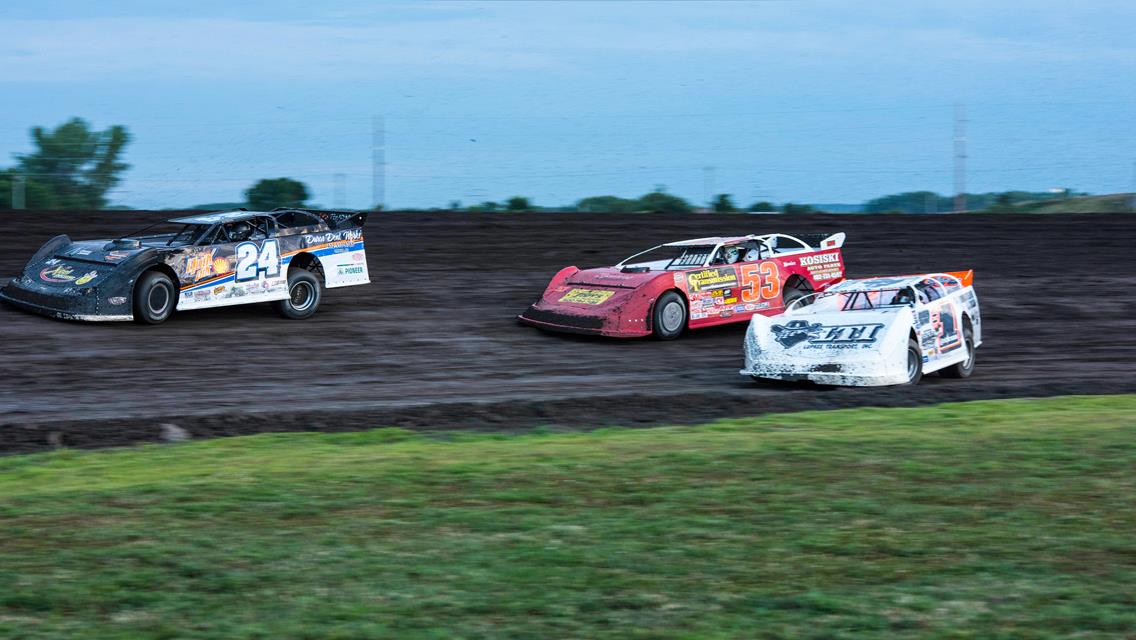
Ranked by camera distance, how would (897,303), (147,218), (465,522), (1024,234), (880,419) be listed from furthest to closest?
(1024,234), (147,218), (897,303), (880,419), (465,522)

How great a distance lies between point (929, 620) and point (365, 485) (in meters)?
3.26

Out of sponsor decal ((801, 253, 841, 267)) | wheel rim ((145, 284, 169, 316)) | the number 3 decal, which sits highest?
sponsor decal ((801, 253, 841, 267))

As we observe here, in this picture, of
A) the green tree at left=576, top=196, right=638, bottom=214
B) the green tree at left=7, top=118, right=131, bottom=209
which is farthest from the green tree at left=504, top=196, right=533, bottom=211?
the green tree at left=7, top=118, right=131, bottom=209

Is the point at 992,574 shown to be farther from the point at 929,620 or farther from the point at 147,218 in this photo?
the point at 147,218

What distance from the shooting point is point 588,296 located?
50.6 feet

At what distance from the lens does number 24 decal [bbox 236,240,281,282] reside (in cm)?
1546

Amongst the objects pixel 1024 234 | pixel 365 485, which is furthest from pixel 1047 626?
pixel 1024 234

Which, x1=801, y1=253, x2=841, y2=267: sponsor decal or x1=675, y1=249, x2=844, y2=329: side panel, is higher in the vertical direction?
x1=801, y1=253, x2=841, y2=267: sponsor decal

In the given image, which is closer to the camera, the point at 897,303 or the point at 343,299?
the point at 897,303

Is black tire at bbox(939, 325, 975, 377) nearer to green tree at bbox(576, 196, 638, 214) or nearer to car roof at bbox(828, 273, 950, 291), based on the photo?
car roof at bbox(828, 273, 950, 291)

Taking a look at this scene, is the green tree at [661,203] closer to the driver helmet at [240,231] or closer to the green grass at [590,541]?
the driver helmet at [240,231]

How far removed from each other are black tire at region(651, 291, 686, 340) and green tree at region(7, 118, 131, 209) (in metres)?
13.6

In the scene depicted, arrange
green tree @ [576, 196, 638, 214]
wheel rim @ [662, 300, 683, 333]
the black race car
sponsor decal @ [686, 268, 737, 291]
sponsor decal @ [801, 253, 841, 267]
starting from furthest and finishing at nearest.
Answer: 1. green tree @ [576, 196, 638, 214]
2. sponsor decal @ [801, 253, 841, 267]
3. sponsor decal @ [686, 268, 737, 291]
4. wheel rim @ [662, 300, 683, 333]
5. the black race car

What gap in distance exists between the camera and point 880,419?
30.8 ft
